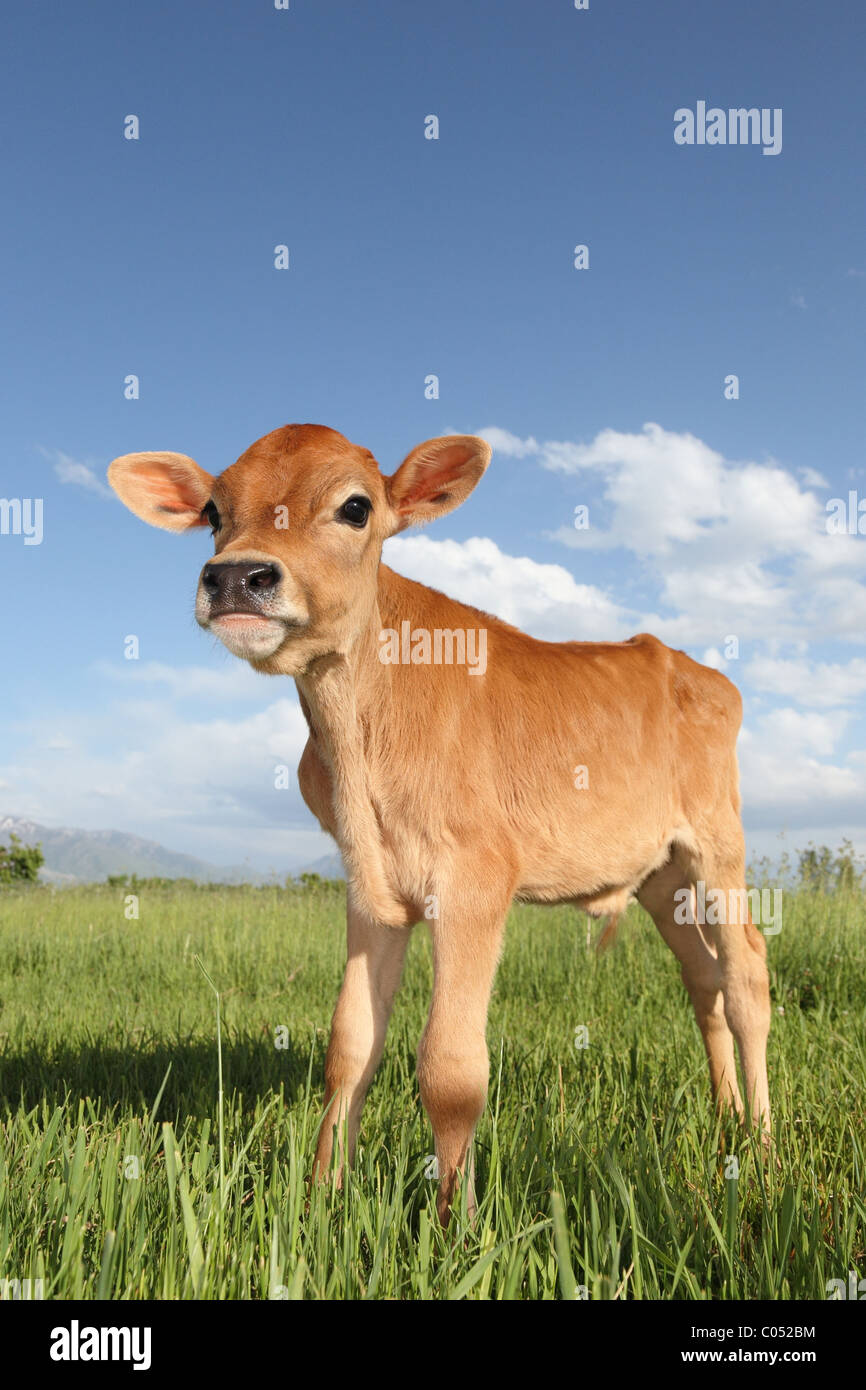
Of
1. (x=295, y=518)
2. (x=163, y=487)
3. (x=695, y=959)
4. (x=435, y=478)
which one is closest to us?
(x=295, y=518)

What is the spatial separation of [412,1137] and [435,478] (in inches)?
116

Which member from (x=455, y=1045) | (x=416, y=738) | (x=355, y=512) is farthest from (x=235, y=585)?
(x=455, y=1045)

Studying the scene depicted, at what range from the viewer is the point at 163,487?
480 centimetres

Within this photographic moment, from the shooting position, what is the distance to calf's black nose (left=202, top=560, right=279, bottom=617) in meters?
3.64

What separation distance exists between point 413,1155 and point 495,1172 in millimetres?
859

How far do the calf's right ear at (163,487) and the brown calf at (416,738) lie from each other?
0.01 metres

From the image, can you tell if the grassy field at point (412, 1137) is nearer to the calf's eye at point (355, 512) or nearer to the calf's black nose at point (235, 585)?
the calf's black nose at point (235, 585)

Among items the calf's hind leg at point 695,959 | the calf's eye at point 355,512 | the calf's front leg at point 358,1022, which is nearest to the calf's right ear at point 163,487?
the calf's eye at point 355,512

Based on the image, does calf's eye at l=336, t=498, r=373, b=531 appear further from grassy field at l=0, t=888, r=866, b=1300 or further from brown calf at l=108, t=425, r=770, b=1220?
grassy field at l=0, t=888, r=866, b=1300

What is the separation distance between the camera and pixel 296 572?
3.83 metres

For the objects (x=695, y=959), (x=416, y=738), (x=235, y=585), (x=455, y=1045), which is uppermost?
(x=235, y=585)

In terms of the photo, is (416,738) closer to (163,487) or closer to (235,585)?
(235,585)
